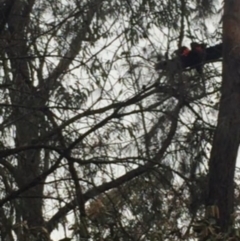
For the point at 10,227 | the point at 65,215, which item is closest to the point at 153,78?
the point at 65,215

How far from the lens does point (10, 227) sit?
4.28 metres

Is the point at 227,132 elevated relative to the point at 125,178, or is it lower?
elevated

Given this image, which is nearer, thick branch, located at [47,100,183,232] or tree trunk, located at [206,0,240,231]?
thick branch, located at [47,100,183,232]

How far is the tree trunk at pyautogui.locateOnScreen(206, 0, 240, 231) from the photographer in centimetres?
522

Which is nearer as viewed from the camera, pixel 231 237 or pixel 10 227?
pixel 231 237

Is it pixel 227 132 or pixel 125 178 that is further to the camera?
pixel 227 132

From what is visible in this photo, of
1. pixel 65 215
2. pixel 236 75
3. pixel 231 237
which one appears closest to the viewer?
pixel 231 237

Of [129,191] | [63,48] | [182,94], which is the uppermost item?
[63,48]

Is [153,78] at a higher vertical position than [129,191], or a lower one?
higher

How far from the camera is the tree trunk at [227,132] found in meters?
5.22

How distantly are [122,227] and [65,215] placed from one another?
310 mm

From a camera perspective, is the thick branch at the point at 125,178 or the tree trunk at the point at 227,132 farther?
the tree trunk at the point at 227,132

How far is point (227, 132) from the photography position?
5266 millimetres

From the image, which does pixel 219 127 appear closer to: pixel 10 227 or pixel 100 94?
pixel 100 94
